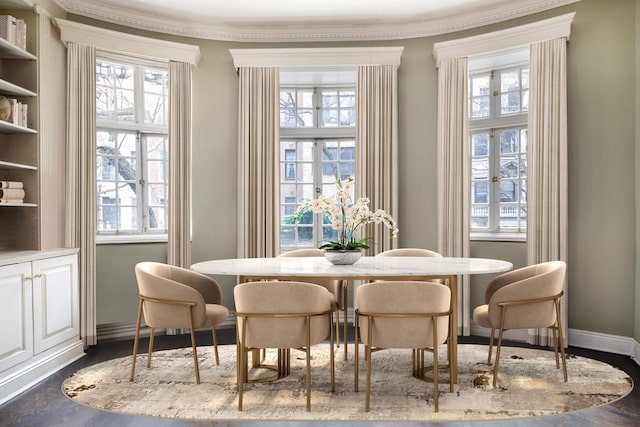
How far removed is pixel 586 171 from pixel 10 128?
456cm

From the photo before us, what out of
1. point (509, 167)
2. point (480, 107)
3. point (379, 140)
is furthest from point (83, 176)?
point (509, 167)

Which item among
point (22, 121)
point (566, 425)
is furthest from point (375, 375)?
point (22, 121)

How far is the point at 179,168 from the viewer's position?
16.3ft

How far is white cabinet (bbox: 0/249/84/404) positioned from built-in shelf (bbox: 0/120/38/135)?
2.95ft

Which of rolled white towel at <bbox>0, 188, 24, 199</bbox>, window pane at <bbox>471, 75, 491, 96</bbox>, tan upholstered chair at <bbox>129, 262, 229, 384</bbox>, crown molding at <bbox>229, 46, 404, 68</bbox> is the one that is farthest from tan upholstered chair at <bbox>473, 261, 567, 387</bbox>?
rolled white towel at <bbox>0, 188, 24, 199</bbox>

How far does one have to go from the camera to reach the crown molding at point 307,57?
5219 mm

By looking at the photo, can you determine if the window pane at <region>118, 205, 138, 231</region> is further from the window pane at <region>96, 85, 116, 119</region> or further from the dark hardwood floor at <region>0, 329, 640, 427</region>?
the dark hardwood floor at <region>0, 329, 640, 427</region>

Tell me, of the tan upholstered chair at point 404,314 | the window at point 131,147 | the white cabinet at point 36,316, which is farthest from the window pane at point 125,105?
the tan upholstered chair at point 404,314

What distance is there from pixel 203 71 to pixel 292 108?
3.41 ft

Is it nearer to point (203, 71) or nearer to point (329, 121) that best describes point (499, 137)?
point (329, 121)

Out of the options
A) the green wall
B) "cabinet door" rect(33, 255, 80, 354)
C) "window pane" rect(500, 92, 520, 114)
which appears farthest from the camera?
"window pane" rect(500, 92, 520, 114)

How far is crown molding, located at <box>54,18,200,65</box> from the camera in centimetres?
446

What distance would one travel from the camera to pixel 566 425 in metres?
2.68

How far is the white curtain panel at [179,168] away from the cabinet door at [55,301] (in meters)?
1.00
